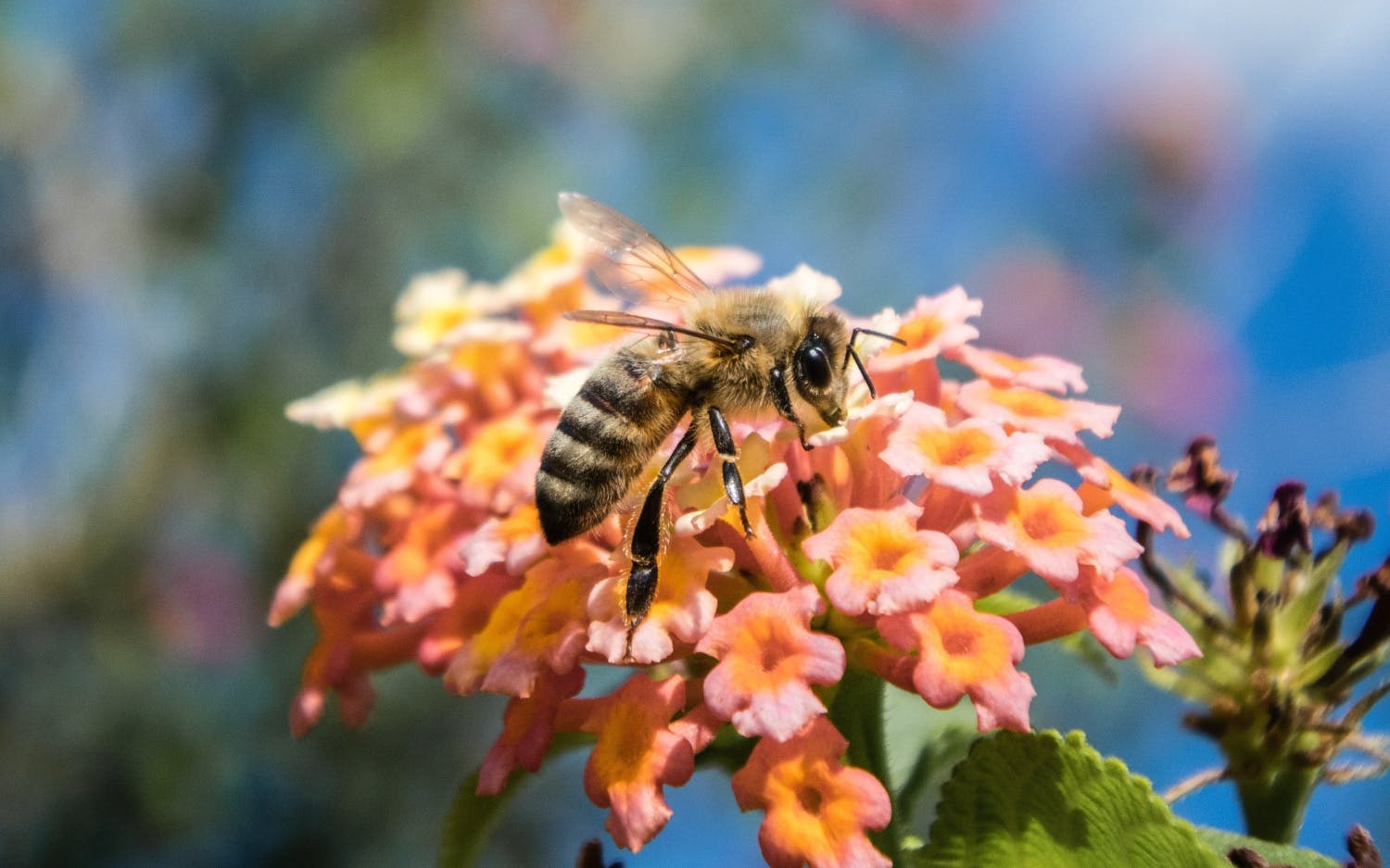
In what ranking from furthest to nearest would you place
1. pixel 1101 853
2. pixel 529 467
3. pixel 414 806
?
pixel 414 806
pixel 529 467
pixel 1101 853

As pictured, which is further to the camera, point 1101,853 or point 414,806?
point 414,806

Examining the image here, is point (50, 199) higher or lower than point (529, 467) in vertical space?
higher

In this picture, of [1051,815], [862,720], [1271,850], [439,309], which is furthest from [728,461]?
[439,309]

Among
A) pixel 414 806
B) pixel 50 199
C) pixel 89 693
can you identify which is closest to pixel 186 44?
pixel 50 199

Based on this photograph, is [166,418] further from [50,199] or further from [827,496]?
[827,496]

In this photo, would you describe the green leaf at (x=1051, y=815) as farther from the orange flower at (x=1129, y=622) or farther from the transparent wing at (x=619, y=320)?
the transparent wing at (x=619, y=320)

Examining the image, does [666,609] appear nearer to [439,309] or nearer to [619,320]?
[619,320]

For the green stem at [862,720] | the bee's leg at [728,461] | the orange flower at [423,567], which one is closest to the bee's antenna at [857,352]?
the bee's leg at [728,461]
